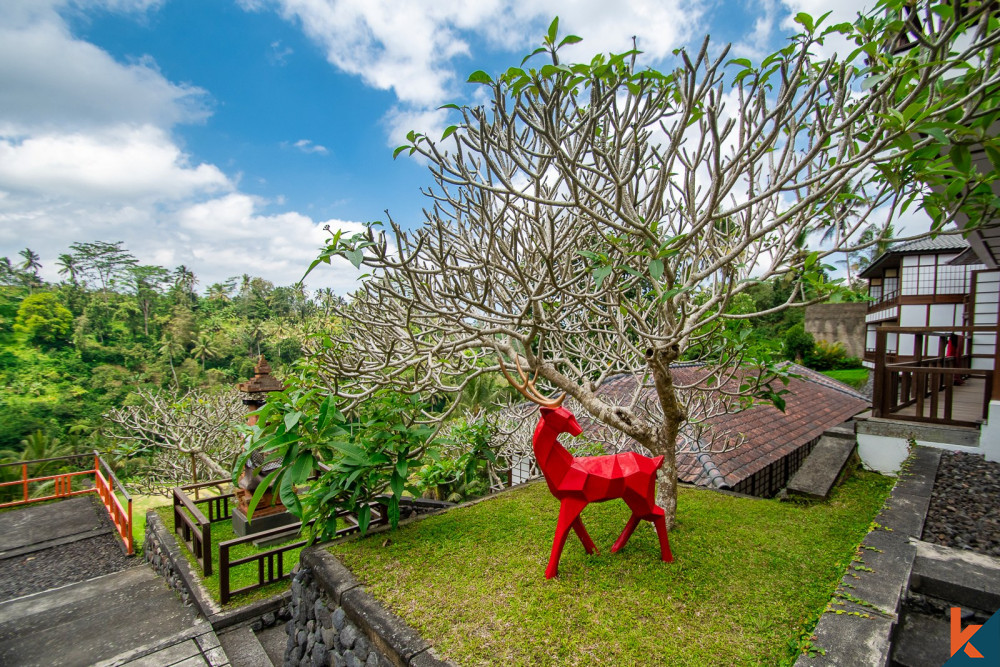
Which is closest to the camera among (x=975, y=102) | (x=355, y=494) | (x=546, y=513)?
(x=975, y=102)

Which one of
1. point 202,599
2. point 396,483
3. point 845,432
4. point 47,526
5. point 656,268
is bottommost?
point 47,526

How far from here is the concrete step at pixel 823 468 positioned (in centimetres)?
446

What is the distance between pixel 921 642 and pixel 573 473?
6.76 ft

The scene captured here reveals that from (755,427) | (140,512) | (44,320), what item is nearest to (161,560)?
(140,512)

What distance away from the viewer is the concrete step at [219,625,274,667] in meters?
4.25

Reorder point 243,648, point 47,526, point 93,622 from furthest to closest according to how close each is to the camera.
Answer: point 47,526 < point 93,622 < point 243,648

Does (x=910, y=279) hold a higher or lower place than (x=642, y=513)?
higher

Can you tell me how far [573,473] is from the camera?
9.50 ft

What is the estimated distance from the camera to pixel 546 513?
4172 millimetres

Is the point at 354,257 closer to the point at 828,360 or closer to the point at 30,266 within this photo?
the point at 828,360

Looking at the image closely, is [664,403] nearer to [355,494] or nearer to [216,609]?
[355,494]

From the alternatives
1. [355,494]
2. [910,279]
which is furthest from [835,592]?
[910,279]

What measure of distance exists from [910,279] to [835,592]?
18344mm

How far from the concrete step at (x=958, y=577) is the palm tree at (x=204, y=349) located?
39.0 m
